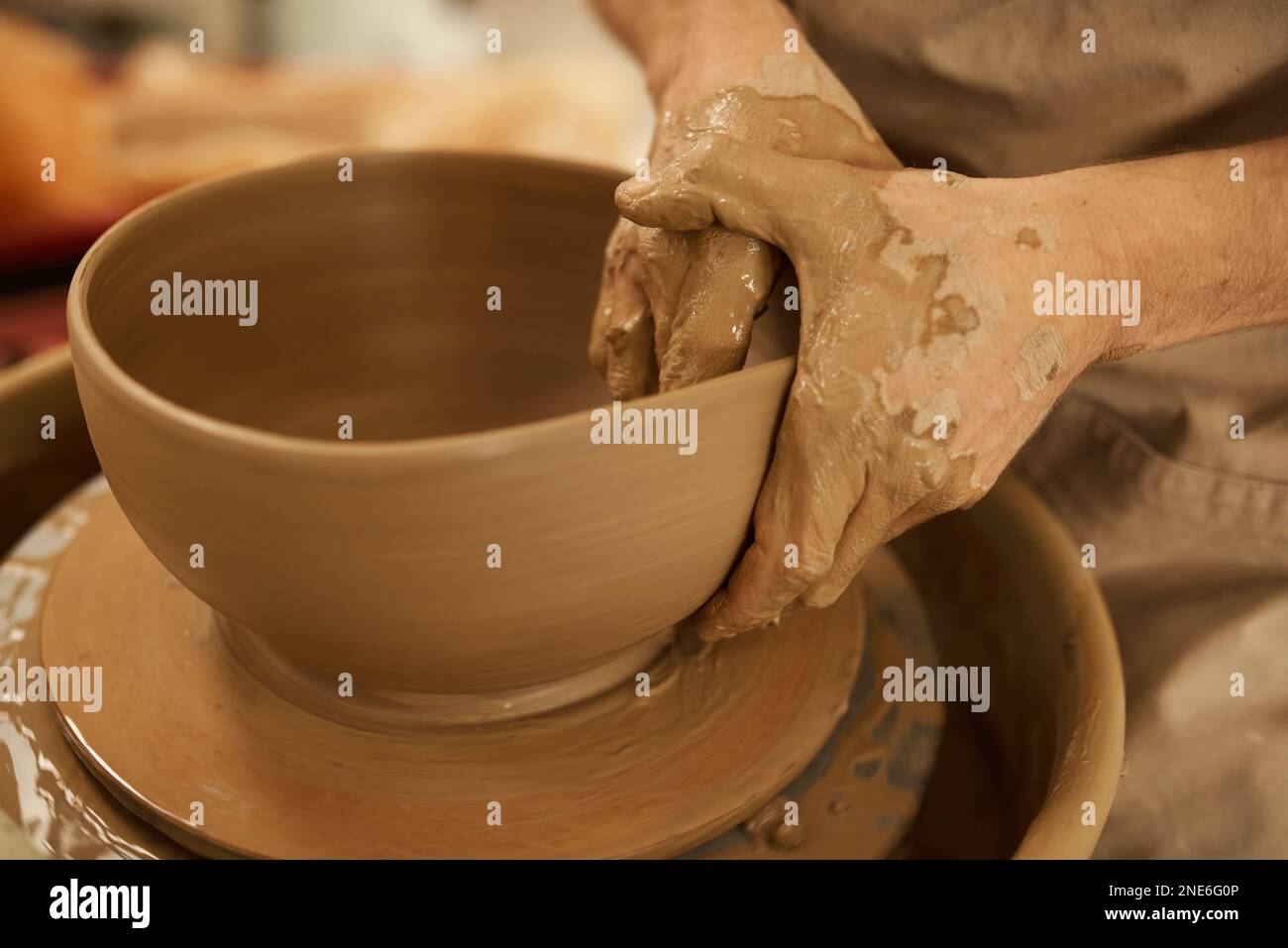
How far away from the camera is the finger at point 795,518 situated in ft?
2.23

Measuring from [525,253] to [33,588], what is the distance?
0.51 m

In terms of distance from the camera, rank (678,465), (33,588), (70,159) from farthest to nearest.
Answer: (70,159) < (33,588) < (678,465)

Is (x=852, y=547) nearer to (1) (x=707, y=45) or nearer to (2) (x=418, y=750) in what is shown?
(2) (x=418, y=750)

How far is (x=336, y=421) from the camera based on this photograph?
112 centimetres

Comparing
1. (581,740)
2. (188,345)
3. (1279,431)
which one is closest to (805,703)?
(581,740)

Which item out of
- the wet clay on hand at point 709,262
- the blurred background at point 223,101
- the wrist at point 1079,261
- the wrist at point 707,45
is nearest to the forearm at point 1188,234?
the wrist at point 1079,261

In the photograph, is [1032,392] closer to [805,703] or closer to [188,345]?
[805,703]

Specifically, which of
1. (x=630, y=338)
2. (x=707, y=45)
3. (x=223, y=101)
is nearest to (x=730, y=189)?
(x=630, y=338)

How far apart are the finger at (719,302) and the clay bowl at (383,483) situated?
97 millimetres

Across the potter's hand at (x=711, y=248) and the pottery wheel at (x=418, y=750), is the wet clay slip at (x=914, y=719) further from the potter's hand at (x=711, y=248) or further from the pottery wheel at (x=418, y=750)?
the potter's hand at (x=711, y=248)

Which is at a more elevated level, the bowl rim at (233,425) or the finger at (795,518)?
the bowl rim at (233,425)

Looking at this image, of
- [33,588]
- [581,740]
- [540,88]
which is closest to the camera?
[581,740]

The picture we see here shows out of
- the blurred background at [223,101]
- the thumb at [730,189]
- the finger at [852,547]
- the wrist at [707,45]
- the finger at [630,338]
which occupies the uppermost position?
the blurred background at [223,101]

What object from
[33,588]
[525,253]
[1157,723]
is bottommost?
[1157,723]
